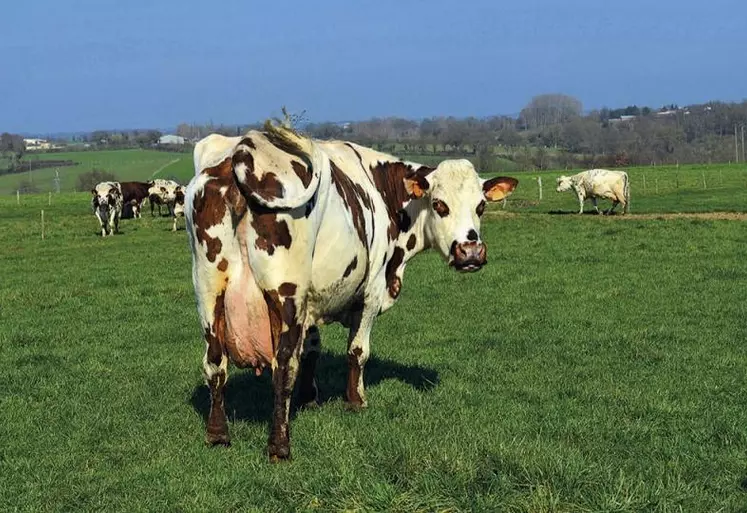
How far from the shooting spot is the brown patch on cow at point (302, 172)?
6055mm

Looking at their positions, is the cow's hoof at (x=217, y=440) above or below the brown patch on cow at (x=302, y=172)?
below

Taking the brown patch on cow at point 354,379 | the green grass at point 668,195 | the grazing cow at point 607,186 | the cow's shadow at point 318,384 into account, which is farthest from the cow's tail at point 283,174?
the grazing cow at point 607,186

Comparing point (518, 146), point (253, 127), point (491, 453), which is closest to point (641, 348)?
point (491, 453)

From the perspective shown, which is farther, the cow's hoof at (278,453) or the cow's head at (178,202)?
the cow's head at (178,202)

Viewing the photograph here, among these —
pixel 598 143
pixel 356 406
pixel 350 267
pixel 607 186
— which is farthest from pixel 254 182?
pixel 598 143

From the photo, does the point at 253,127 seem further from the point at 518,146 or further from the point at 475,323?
the point at 518,146

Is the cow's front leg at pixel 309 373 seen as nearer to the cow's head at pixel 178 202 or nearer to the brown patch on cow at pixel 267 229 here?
the brown patch on cow at pixel 267 229

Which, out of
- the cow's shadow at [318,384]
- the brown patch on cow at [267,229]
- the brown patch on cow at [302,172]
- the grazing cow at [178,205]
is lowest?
the cow's shadow at [318,384]

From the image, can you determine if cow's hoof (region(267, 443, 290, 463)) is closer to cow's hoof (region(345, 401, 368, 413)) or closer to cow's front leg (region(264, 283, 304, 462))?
cow's front leg (region(264, 283, 304, 462))

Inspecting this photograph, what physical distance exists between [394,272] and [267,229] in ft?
8.33

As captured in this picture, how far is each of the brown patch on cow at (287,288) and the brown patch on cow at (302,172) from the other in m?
0.77

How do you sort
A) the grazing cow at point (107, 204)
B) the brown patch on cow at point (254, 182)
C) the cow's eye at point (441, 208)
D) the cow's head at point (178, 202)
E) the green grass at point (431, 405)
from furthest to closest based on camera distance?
1. the cow's head at point (178, 202)
2. the grazing cow at point (107, 204)
3. the cow's eye at point (441, 208)
4. the brown patch on cow at point (254, 182)
5. the green grass at point (431, 405)

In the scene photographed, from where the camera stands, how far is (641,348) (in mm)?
10297

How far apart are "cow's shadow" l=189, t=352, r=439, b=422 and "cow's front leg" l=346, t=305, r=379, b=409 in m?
0.46
